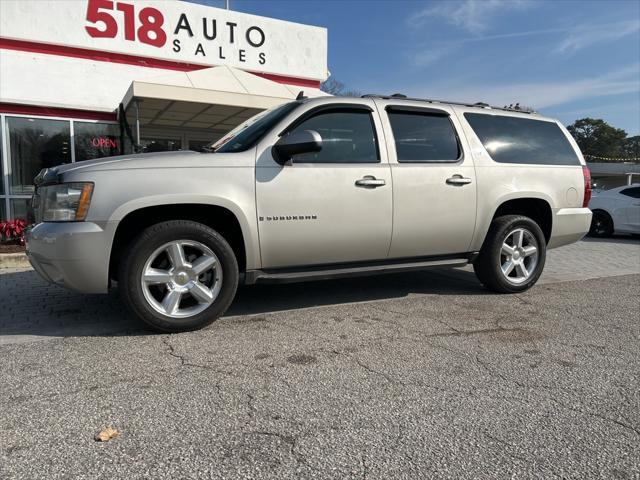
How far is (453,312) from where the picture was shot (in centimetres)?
464

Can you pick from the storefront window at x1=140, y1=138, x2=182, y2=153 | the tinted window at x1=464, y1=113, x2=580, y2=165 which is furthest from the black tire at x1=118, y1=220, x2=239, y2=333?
the storefront window at x1=140, y1=138, x2=182, y2=153

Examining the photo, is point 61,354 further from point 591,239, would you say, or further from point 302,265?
point 591,239

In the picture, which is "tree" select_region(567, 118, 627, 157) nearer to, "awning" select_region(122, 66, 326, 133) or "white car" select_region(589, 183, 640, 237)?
"white car" select_region(589, 183, 640, 237)

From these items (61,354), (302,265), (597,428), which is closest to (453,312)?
(302,265)

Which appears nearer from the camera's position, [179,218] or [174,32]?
[179,218]

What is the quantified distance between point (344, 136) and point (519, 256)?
7.92ft

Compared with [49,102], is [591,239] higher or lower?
lower

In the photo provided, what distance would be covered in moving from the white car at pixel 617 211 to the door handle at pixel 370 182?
10667 millimetres

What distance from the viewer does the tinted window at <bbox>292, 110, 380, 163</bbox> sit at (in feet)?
14.0

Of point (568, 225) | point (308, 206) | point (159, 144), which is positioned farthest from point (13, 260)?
point (568, 225)

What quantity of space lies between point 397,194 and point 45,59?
9.36 meters

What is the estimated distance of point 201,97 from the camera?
8.77 m

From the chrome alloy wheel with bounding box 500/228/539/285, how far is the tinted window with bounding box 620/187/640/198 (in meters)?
9.18

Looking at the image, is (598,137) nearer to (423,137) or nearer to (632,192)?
(632,192)
